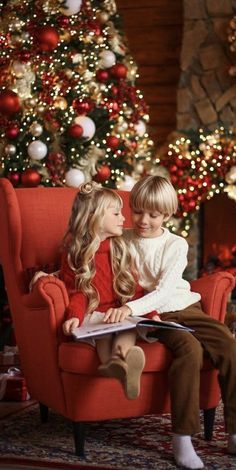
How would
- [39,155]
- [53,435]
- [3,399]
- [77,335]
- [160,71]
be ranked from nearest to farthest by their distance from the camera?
[77,335] < [53,435] < [3,399] < [39,155] < [160,71]

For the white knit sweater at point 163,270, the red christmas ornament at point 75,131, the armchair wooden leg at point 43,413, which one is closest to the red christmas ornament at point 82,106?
the red christmas ornament at point 75,131

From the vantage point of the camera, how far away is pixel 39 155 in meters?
5.61

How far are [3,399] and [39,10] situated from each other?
2515mm

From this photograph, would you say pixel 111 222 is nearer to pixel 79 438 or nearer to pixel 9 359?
pixel 79 438

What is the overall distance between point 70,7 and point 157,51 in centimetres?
234

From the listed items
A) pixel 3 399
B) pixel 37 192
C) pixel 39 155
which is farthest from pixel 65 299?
pixel 39 155

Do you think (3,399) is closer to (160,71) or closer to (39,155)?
(39,155)

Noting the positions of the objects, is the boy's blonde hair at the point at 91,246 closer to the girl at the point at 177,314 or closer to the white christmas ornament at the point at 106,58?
the girl at the point at 177,314

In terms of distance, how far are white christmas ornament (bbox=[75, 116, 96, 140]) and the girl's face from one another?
220cm

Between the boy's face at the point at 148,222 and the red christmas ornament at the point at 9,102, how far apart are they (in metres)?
2.06

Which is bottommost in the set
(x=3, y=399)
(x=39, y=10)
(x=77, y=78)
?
(x=3, y=399)

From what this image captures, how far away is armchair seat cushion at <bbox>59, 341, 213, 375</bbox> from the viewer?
3361 millimetres

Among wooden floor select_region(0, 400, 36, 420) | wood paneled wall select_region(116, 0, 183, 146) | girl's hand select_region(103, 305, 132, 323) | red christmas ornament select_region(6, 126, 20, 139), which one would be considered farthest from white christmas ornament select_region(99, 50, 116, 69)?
girl's hand select_region(103, 305, 132, 323)

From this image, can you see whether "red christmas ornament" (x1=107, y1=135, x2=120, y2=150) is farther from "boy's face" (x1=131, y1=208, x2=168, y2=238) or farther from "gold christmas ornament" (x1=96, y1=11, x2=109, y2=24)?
"boy's face" (x1=131, y1=208, x2=168, y2=238)
